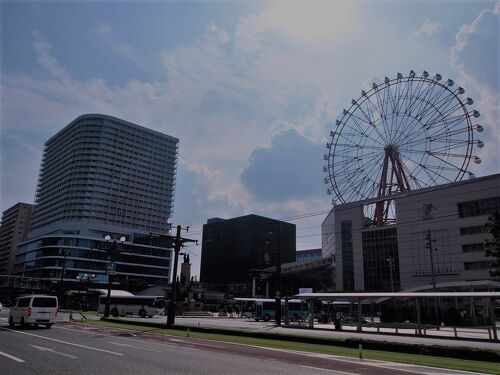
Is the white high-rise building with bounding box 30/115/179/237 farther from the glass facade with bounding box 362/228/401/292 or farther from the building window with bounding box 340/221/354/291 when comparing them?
the glass facade with bounding box 362/228/401/292

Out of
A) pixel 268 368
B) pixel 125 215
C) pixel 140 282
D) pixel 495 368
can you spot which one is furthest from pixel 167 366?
pixel 125 215

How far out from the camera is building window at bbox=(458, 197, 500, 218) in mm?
71188

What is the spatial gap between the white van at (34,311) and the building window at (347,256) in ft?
249

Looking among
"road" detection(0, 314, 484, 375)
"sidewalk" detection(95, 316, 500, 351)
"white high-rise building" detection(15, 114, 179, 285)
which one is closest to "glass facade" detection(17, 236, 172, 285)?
"white high-rise building" detection(15, 114, 179, 285)

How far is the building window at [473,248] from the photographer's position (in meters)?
71.3

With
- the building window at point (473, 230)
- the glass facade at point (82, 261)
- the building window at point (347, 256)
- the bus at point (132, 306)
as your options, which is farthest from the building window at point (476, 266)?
the glass facade at point (82, 261)

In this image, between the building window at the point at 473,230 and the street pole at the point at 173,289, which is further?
the building window at the point at 473,230

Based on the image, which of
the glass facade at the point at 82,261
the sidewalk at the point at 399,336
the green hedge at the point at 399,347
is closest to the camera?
the green hedge at the point at 399,347

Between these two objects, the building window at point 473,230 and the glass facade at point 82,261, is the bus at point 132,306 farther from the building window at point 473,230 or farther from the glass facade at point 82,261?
the glass facade at point 82,261

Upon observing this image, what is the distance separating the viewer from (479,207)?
Answer: 73000 millimetres

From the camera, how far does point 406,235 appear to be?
82.6 metres

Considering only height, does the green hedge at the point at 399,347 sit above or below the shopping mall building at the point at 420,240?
below

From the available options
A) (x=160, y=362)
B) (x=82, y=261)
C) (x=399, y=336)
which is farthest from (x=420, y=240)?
(x=82, y=261)

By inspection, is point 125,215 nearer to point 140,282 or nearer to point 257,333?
point 140,282
